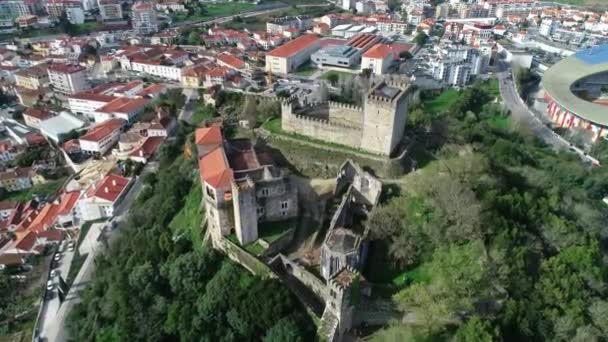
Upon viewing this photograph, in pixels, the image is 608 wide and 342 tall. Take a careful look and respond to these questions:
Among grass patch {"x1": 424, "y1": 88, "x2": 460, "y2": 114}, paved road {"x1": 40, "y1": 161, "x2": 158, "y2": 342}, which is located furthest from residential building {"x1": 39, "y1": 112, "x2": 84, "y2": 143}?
grass patch {"x1": 424, "y1": 88, "x2": 460, "y2": 114}

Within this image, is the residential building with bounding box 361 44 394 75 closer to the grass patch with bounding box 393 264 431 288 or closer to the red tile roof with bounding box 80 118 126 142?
the red tile roof with bounding box 80 118 126 142

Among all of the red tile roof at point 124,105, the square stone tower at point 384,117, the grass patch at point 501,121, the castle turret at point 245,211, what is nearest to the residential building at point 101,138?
the red tile roof at point 124,105

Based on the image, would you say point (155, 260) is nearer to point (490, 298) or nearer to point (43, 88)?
point (490, 298)

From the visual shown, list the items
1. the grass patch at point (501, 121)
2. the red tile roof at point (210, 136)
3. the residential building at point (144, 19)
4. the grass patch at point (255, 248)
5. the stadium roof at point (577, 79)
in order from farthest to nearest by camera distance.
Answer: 1. the residential building at point (144, 19)
2. the stadium roof at point (577, 79)
3. the grass patch at point (501, 121)
4. the red tile roof at point (210, 136)
5. the grass patch at point (255, 248)

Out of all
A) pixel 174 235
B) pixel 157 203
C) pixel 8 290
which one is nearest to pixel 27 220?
pixel 8 290

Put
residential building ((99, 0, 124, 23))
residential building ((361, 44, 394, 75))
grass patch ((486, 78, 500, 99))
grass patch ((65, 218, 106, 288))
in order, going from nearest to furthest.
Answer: grass patch ((65, 218, 106, 288)) → grass patch ((486, 78, 500, 99)) → residential building ((361, 44, 394, 75)) → residential building ((99, 0, 124, 23))

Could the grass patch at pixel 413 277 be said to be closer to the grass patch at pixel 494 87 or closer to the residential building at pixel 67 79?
the grass patch at pixel 494 87

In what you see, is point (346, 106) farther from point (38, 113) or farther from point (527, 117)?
point (38, 113)

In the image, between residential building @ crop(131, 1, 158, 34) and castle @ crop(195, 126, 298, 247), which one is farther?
residential building @ crop(131, 1, 158, 34)
